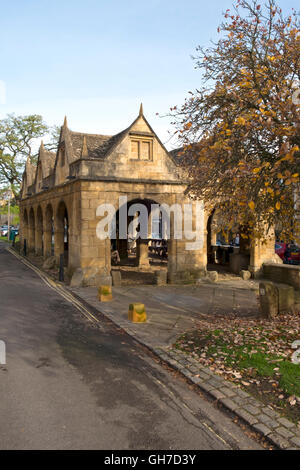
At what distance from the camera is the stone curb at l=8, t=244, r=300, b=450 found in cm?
413

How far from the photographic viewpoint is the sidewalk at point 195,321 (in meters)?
4.43

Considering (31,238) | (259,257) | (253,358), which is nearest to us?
(253,358)

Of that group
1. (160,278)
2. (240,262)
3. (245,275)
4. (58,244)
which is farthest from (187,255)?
(58,244)

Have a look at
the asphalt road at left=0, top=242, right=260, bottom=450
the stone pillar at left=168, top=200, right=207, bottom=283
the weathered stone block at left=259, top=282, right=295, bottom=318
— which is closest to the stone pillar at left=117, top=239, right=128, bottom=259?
the stone pillar at left=168, top=200, right=207, bottom=283

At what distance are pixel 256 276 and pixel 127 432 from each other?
14.3 metres

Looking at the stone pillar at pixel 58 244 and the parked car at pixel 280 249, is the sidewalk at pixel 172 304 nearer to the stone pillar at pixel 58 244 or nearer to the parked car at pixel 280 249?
the stone pillar at pixel 58 244

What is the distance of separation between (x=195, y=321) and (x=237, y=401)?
426 cm

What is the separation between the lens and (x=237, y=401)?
196 inches


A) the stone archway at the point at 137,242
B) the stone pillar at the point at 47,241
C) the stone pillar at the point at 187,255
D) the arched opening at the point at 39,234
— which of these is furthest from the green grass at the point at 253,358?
the arched opening at the point at 39,234

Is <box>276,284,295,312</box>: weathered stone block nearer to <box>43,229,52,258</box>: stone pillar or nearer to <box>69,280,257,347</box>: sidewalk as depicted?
<box>69,280,257,347</box>: sidewalk

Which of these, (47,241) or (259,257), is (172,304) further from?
(47,241)

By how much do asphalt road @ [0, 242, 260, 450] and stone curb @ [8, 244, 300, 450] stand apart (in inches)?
7.5
